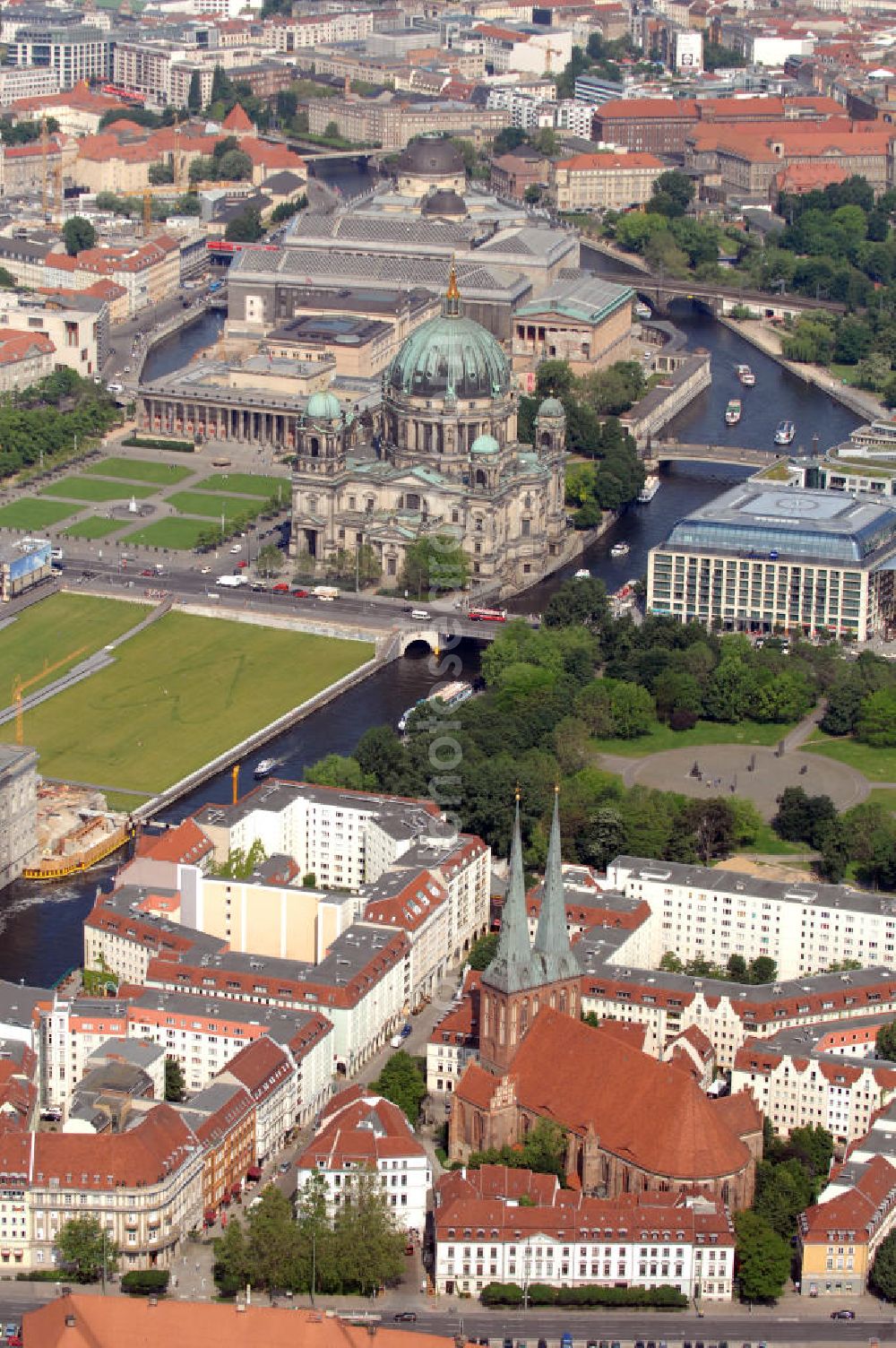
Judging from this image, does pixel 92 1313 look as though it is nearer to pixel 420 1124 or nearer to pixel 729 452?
pixel 420 1124

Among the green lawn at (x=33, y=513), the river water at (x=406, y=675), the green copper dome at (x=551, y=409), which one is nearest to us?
the river water at (x=406, y=675)

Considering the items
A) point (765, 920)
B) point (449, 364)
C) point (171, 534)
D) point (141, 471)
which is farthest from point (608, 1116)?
point (141, 471)

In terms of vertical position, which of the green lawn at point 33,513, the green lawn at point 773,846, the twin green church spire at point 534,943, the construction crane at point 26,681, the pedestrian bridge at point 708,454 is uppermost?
the twin green church spire at point 534,943

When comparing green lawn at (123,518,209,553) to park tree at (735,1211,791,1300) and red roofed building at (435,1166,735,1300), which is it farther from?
park tree at (735,1211,791,1300)

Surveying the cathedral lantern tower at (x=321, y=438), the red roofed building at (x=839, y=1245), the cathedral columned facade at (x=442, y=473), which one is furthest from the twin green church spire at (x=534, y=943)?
the cathedral lantern tower at (x=321, y=438)

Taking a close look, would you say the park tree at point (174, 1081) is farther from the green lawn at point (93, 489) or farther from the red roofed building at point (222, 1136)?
the green lawn at point (93, 489)

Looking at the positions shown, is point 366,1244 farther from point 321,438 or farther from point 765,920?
point 321,438

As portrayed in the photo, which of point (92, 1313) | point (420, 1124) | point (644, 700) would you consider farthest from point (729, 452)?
point (92, 1313)

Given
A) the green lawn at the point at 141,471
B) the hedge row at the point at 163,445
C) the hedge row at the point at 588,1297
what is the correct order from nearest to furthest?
the hedge row at the point at 588,1297 → the green lawn at the point at 141,471 → the hedge row at the point at 163,445
